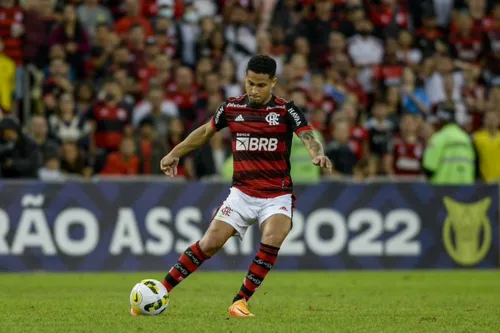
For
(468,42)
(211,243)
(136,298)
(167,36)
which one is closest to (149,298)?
(136,298)

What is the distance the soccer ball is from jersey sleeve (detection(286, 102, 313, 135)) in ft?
6.09

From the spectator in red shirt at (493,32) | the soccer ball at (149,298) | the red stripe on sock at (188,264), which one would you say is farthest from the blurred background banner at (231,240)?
the soccer ball at (149,298)

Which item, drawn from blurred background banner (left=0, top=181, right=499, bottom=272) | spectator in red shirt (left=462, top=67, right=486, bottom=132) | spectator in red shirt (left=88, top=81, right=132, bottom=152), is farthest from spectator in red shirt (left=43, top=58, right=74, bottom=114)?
spectator in red shirt (left=462, top=67, right=486, bottom=132)

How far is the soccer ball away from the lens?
951 centimetres

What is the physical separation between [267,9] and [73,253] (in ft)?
26.2

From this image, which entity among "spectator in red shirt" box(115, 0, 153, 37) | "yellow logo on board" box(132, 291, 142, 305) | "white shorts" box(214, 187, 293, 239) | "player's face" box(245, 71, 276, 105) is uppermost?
"spectator in red shirt" box(115, 0, 153, 37)

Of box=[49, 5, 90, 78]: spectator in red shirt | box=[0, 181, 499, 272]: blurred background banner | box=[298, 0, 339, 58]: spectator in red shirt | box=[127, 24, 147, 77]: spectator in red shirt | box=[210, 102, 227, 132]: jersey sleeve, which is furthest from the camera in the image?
box=[298, 0, 339, 58]: spectator in red shirt

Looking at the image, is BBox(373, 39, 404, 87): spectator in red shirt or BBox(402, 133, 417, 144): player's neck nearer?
BBox(402, 133, 417, 144): player's neck

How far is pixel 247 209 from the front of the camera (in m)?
9.84

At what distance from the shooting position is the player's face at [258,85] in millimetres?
9625

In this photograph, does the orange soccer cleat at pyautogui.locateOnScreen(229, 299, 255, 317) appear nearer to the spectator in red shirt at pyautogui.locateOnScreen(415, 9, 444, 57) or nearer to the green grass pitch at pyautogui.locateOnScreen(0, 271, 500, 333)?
the green grass pitch at pyautogui.locateOnScreen(0, 271, 500, 333)

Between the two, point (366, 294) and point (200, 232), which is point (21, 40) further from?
point (366, 294)

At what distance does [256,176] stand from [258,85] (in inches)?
32.7

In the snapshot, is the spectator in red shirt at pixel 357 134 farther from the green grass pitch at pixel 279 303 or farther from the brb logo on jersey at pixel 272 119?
→ the brb logo on jersey at pixel 272 119
